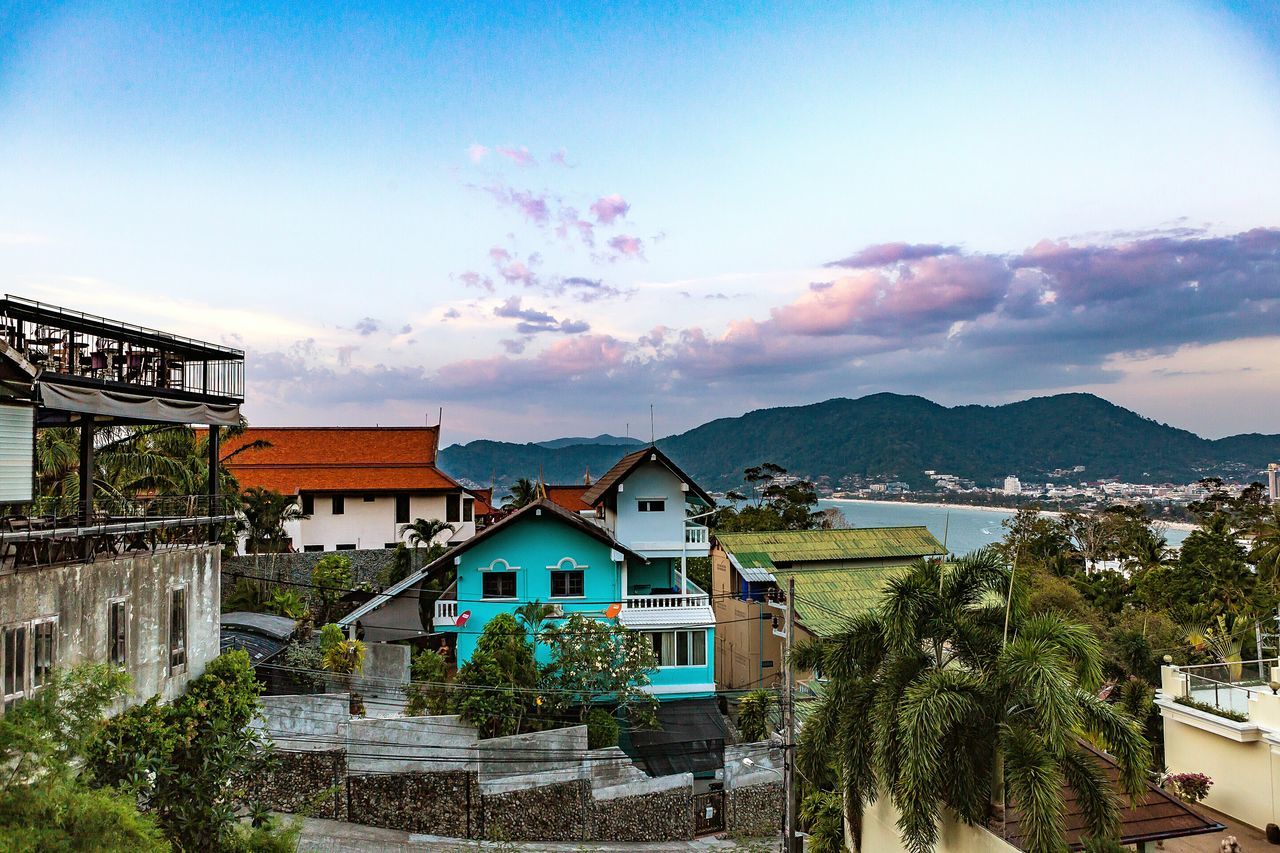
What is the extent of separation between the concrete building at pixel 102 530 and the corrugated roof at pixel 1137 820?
51.8 feet

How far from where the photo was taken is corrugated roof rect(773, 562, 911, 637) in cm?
2989

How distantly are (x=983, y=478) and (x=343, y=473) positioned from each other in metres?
171

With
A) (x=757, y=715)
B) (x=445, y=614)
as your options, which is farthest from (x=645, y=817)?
(x=445, y=614)

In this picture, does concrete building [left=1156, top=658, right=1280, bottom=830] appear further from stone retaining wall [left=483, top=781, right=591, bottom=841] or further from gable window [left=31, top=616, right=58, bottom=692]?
gable window [left=31, top=616, right=58, bottom=692]

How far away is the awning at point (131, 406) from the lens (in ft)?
50.5

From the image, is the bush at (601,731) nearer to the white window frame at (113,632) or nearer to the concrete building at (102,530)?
the concrete building at (102,530)

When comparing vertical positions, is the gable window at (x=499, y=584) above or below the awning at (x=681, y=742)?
above

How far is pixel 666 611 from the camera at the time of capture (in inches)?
1115

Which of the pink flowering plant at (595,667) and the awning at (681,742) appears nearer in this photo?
the awning at (681,742)

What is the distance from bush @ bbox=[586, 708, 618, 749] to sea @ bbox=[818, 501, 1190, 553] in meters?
46.2

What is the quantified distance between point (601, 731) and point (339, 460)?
89.3 ft

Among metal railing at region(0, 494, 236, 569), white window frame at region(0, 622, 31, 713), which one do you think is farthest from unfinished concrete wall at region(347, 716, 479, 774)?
white window frame at region(0, 622, 31, 713)

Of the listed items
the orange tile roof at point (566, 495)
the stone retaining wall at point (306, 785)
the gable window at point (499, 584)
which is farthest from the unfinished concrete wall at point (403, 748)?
the orange tile roof at point (566, 495)

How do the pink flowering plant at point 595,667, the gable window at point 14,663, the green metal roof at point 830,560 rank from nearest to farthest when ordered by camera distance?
the gable window at point 14,663, the pink flowering plant at point 595,667, the green metal roof at point 830,560
